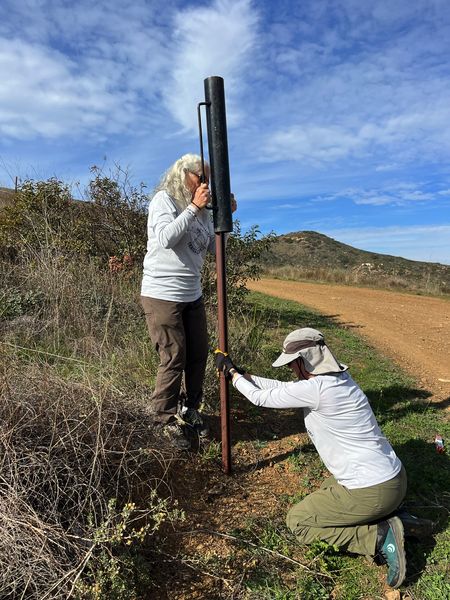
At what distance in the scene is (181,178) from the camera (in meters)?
3.08

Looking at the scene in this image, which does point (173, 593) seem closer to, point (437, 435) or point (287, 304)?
point (437, 435)

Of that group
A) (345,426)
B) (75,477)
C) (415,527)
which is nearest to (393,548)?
(415,527)

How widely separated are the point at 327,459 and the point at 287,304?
8231mm

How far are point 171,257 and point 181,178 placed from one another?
1.66 feet

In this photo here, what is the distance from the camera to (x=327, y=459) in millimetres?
2781

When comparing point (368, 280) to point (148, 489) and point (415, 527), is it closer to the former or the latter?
point (415, 527)

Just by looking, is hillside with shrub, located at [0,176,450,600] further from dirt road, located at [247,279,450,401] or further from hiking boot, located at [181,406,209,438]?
dirt road, located at [247,279,450,401]

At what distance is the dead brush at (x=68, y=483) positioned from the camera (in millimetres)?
2049

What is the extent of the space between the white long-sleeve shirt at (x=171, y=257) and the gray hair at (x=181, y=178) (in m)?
0.05

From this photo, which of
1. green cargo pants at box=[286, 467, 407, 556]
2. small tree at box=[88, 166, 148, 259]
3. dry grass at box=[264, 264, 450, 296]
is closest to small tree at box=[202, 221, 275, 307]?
small tree at box=[88, 166, 148, 259]

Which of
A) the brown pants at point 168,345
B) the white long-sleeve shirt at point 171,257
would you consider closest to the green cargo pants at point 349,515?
the brown pants at point 168,345

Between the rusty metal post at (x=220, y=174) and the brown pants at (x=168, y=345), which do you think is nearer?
the rusty metal post at (x=220, y=174)

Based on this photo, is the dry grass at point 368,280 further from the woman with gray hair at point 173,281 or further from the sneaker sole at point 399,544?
the sneaker sole at point 399,544

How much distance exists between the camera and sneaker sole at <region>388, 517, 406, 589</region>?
2.38 metres
